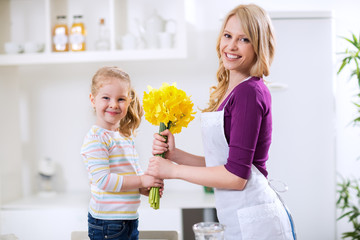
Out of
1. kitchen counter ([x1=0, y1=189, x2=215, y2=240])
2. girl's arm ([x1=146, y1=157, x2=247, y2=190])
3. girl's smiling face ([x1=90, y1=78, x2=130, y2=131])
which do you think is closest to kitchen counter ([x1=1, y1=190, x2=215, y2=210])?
kitchen counter ([x1=0, y1=189, x2=215, y2=240])

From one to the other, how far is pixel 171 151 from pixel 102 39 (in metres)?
1.88

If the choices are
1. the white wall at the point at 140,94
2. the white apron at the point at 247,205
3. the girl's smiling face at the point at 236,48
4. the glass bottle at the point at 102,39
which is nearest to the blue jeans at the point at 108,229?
the white apron at the point at 247,205

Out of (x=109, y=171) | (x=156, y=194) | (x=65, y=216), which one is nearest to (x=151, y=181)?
(x=156, y=194)

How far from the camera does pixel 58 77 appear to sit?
148 inches

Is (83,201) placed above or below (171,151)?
below

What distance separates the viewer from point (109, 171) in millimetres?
1717

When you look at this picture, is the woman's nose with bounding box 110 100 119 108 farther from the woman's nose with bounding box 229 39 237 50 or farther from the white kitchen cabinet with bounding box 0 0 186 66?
the white kitchen cabinet with bounding box 0 0 186 66

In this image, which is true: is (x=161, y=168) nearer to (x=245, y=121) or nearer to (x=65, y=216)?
(x=245, y=121)

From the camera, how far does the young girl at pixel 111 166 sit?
5.59 feet

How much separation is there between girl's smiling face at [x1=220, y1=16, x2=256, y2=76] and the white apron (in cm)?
18

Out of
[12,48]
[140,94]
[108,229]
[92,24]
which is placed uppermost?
[92,24]

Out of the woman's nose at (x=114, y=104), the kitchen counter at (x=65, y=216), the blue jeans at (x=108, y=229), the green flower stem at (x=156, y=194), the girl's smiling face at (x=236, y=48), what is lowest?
the kitchen counter at (x=65, y=216)

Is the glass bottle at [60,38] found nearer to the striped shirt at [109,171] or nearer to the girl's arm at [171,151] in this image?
the striped shirt at [109,171]

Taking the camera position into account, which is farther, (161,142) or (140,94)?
(140,94)
